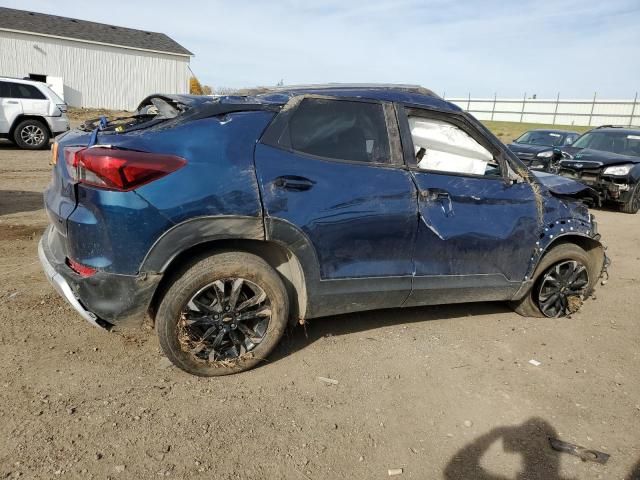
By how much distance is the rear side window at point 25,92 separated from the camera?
12594 mm

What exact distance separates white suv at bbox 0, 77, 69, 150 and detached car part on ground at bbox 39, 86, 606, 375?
35.1 ft

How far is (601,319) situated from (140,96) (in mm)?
32333

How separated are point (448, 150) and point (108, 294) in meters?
2.72

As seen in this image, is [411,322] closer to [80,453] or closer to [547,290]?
[547,290]

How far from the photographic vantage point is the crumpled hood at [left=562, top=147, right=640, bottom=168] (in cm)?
989

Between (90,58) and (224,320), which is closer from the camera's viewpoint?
(224,320)

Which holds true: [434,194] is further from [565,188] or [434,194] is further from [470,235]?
[565,188]

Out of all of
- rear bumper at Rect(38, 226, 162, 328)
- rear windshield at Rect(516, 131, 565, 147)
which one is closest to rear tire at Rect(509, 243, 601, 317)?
rear bumper at Rect(38, 226, 162, 328)

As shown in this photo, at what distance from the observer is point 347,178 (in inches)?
128

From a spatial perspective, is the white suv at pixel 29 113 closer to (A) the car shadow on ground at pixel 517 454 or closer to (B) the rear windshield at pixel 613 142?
(B) the rear windshield at pixel 613 142

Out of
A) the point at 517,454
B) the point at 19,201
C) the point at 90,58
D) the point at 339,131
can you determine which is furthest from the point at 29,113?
the point at 90,58

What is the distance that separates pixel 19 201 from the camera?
7.36m

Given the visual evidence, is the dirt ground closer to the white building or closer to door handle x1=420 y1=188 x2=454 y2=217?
door handle x1=420 y1=188 x2=454 y2=217

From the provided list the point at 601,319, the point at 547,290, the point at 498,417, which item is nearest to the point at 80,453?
the point at 498,417
